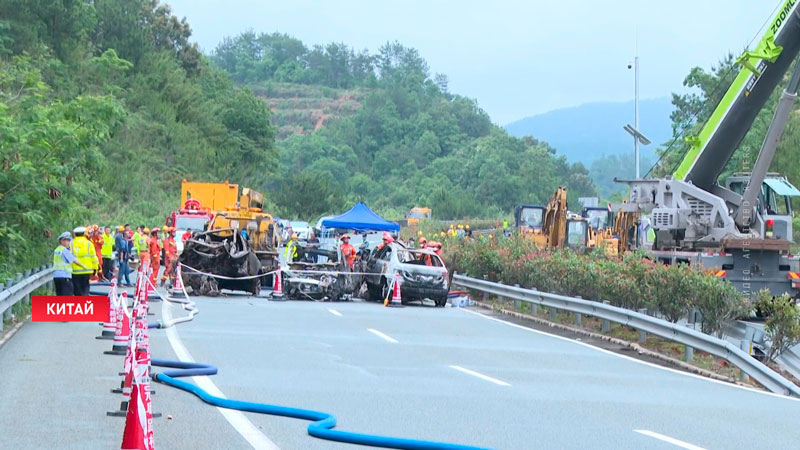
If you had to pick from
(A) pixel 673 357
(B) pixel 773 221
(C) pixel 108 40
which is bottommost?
(A) pixel 673 357

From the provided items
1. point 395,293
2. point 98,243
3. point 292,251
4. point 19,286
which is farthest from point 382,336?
point 98,243

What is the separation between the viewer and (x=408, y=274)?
98.2 feet

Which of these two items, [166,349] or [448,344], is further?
[448,344]

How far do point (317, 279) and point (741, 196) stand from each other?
35.4ft

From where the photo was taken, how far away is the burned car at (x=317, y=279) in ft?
100

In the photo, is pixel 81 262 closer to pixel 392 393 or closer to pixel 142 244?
pixel 392 393

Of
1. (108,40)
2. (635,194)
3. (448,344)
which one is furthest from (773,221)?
(108,40)

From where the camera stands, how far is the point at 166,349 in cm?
1691

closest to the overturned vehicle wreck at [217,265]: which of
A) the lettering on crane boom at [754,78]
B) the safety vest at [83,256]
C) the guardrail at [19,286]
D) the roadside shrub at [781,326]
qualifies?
the guardrail at [19,286]

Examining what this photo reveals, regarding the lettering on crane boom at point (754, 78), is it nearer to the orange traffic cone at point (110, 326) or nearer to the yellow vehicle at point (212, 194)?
the orange traffic cone at point (110, 326)

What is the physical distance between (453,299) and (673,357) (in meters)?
13.1

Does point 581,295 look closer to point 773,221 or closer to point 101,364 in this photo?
point 773,221

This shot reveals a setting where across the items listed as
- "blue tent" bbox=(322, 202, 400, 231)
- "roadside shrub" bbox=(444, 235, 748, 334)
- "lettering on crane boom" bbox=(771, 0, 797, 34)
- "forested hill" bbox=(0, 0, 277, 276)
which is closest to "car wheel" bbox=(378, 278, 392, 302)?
"roadside shrub" bbox=(444, 235, 748, 334)

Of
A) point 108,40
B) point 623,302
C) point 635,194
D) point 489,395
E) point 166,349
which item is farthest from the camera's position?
point 108,40
